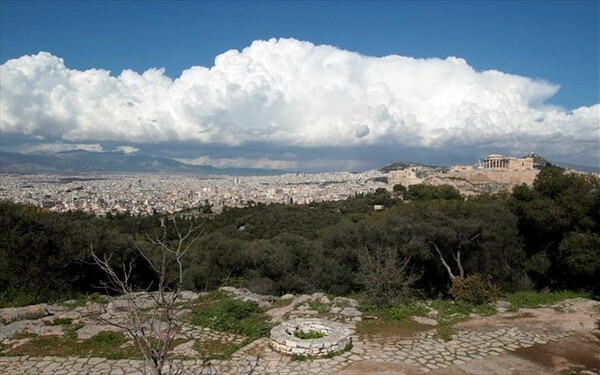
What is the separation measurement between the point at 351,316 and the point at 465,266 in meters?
9.44

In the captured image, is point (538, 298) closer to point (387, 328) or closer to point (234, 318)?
point (387, 328)

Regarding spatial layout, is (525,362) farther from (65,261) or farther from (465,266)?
(65,261)

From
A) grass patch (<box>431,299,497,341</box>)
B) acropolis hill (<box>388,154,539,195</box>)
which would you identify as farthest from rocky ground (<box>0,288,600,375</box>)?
acropolis hill (<box>388,154,539,195</box>)

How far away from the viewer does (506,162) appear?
93250mm

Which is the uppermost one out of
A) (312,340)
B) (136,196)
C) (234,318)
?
(312,340)


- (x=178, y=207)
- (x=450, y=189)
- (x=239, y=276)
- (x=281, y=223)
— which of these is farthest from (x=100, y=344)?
(x=178, y=207)

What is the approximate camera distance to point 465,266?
17.8m

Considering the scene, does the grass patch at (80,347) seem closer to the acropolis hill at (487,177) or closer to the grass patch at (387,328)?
the grass patch at (387,328)

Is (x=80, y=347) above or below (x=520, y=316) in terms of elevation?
below

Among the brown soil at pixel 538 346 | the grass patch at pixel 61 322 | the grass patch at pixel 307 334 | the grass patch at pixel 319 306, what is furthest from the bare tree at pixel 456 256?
the grass patch at pixel 61 322

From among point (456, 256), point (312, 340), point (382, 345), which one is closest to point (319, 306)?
point (382, 345)

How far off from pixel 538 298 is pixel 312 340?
7741 mm

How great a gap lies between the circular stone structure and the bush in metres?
4.34

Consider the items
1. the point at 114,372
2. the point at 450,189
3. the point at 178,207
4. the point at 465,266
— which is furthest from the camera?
the point at 178,207
